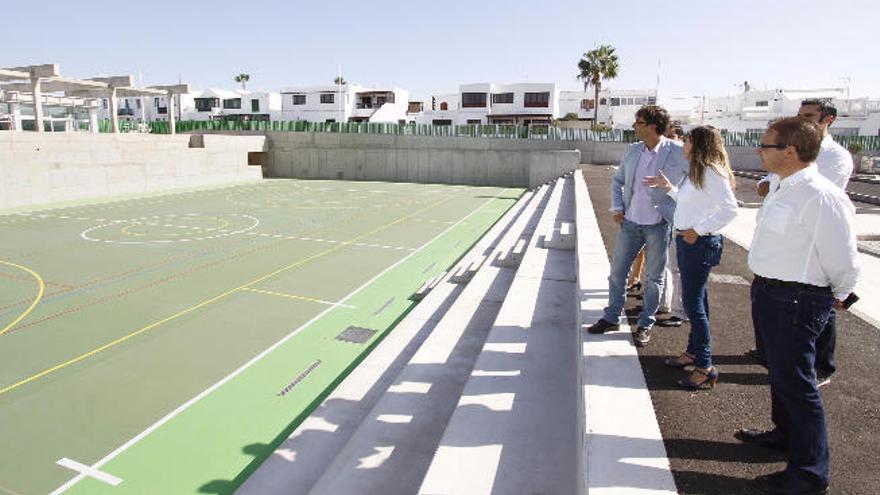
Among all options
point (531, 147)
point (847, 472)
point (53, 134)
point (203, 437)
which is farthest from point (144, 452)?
point (531, 147)

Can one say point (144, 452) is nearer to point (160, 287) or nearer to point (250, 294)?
point (250, 294)

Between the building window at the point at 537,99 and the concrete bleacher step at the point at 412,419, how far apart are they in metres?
62.2

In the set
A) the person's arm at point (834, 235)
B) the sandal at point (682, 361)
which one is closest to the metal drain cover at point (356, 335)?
the sandal at point (682, 361)

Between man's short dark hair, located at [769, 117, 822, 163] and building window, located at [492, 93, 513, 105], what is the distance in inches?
2649

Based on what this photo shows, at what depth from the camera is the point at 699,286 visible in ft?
14.6

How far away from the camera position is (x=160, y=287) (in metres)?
10.6

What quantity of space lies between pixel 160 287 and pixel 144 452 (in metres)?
6.13

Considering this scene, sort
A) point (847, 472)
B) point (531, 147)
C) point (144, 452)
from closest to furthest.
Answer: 1. point (847, 472)
2. point (144, 452)
3. point (531, 147)

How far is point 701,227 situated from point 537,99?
2586 inches

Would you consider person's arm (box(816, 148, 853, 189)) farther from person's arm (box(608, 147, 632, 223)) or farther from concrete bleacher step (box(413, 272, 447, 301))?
concrete bleacher step (box(413, 272, 447, 301))

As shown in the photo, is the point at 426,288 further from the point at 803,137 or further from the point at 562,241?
the point at 803,137

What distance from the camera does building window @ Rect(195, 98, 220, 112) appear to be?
75750 millimetres

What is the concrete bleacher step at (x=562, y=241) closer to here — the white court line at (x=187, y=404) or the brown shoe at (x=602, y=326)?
the white court line at (x=187, y=404)

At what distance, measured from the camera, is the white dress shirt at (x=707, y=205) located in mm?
4332
